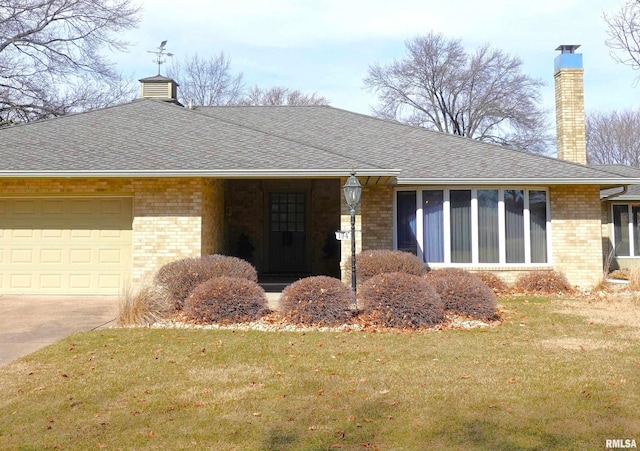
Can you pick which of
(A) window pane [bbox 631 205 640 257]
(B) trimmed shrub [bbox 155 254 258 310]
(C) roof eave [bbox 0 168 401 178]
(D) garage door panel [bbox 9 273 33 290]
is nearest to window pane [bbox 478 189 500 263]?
(C) roof eave [bbox 0 168 401 178]

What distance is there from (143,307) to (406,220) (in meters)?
6.94

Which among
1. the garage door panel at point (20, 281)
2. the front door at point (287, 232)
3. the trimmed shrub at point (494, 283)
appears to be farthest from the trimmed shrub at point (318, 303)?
the front door at point (287, 232)

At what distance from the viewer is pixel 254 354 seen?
6676 mm

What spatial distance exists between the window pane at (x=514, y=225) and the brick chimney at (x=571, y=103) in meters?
4.34

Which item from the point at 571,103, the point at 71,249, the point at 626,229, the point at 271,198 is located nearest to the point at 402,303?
the point at 71,249

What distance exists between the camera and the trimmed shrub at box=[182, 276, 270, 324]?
857 cm

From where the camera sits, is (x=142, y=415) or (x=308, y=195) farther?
(x=308, y=195)

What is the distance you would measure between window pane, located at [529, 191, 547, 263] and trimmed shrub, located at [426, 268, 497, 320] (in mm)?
4662

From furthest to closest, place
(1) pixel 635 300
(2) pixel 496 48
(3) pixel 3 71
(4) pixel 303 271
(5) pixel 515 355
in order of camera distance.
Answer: (2) pixel 496 48 < (3) pixel 3 71 < (4) pixel 303 271 < (1) pixel 635 300 < (5) pixel 515 355

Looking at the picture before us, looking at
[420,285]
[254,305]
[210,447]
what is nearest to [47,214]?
[254,305]

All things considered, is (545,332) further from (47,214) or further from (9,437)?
(47,214)

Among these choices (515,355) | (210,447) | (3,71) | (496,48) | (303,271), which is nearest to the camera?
(210,447)

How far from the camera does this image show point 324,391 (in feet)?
17.2

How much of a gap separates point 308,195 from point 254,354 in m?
10.2
